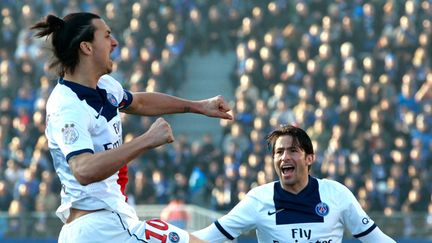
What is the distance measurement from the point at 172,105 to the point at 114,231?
1.28 m

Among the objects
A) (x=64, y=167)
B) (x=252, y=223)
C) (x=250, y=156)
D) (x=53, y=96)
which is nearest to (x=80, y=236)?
(x=64, y=167)

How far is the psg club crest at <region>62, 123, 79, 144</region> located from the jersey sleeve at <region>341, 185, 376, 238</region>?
2201 millimetres

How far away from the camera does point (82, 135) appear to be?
6.16 m

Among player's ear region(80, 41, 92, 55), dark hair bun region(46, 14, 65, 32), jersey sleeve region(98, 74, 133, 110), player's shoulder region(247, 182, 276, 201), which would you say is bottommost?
player's shoulder region(247, 182, 276, 201)

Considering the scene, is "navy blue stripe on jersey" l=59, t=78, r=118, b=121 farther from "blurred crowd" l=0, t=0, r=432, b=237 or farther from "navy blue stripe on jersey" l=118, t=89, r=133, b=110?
"blurred crowd" l=0, t=0, r=432, b=237

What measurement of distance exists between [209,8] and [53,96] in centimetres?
1439

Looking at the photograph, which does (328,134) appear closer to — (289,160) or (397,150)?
(397,150)

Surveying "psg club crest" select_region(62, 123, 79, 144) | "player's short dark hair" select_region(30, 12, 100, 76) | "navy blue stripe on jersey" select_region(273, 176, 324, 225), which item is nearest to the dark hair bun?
"player's short dark hair" select_region(30, 12, 100, 76)

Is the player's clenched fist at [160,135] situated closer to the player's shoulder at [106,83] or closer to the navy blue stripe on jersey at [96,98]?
the navy blue stripe on jersey at [96,98]

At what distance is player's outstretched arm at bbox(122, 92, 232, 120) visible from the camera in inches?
283

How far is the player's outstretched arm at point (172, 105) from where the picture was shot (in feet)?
23.6

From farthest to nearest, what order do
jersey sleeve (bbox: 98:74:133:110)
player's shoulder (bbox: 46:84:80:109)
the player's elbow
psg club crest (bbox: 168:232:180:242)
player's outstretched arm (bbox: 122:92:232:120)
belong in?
player's outstretched arm (bbox: 122:92:232:120) → jersey sleeve (bbox: 98:74:133:110) → psg club crest (bbox: 168:232:180:242) → player's shoulder (bbox: 46:84:80:109) → the player's elbow

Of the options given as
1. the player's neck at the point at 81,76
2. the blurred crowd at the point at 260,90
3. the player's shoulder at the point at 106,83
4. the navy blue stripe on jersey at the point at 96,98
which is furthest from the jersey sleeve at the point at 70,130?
the blurred crowd at the point at 260,90

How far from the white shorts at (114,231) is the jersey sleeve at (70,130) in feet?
1.47
